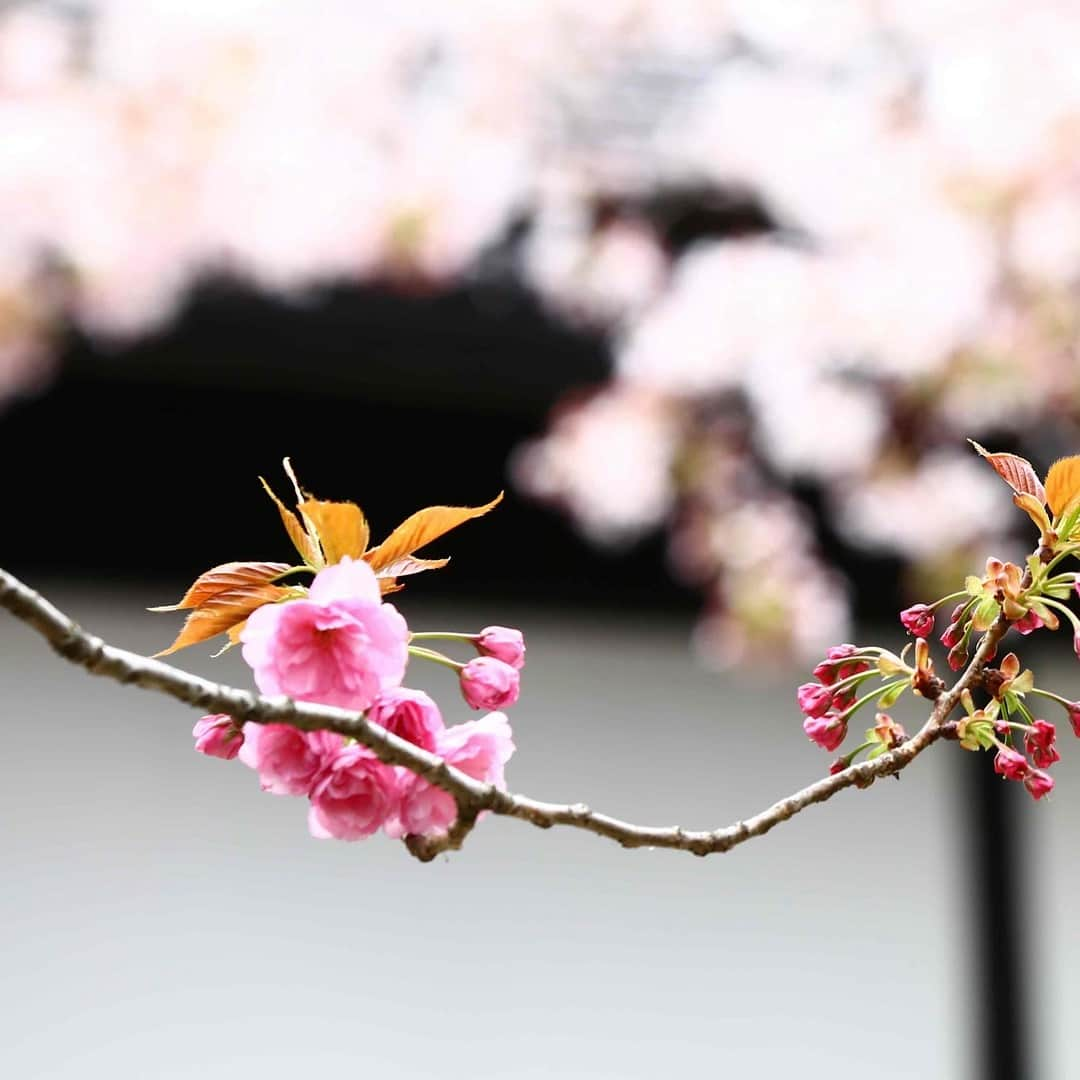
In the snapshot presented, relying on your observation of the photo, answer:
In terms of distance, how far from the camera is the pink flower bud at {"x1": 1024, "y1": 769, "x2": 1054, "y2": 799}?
1.50ft

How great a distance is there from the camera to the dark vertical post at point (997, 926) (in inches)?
98.4

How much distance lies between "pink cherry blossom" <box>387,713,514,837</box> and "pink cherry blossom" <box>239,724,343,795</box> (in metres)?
0.03

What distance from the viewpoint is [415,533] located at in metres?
0.50

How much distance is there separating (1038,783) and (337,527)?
265 mm

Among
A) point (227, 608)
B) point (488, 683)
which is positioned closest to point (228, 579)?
point (227, 608)

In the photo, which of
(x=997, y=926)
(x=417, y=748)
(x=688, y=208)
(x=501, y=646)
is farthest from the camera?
(x=997, y=926)

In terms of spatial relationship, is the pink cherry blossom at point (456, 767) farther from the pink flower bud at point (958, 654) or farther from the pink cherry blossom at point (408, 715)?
the pink flower bud at point (958, 654)

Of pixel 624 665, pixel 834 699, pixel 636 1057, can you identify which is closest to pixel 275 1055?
pixel 636 1057

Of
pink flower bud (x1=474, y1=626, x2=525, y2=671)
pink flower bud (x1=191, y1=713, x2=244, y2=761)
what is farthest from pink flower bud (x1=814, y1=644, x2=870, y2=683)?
pink flower bud (x1=191, y1=713, x2=244, y2=761)

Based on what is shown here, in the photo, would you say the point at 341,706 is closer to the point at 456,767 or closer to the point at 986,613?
the point at 456,767

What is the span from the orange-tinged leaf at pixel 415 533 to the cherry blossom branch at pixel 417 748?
0.09 metres

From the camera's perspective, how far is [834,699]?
52 cm

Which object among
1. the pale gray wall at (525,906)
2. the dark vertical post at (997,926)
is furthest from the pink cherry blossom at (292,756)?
the dark vertical post at (997,926)

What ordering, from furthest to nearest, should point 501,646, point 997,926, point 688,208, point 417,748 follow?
point 997,926, point 688,208, point 501,646, point 417,748
